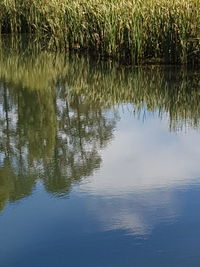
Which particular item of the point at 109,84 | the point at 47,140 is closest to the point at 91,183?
the point at 47,140

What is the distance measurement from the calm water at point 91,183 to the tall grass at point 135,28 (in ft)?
1.62

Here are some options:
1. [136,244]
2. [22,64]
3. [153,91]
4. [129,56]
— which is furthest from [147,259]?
[22,64]

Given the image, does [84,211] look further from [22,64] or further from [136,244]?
[22,64]

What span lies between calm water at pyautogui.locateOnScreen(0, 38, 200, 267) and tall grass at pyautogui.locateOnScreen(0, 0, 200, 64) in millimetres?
493

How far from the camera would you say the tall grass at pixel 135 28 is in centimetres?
811

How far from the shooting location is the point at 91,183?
4.37 m

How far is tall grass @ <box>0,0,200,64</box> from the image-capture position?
8.11 meters

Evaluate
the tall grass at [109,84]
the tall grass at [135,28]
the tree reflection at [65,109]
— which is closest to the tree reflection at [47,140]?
the tree reflection at [65,109]

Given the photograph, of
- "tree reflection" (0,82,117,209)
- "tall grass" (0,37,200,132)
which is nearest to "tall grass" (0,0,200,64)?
"tall grass" (0,37,200,132)

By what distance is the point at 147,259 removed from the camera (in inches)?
128

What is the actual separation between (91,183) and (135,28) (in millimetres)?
4406

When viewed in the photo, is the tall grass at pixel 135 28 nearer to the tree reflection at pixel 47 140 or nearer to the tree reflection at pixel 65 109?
the tree reflection at pixel 65 109

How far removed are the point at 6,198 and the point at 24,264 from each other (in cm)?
104

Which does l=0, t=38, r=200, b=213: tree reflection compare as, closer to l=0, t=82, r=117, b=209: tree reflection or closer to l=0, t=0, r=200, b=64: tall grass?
l=0, t=82, r=117, b=209: tree reflection
